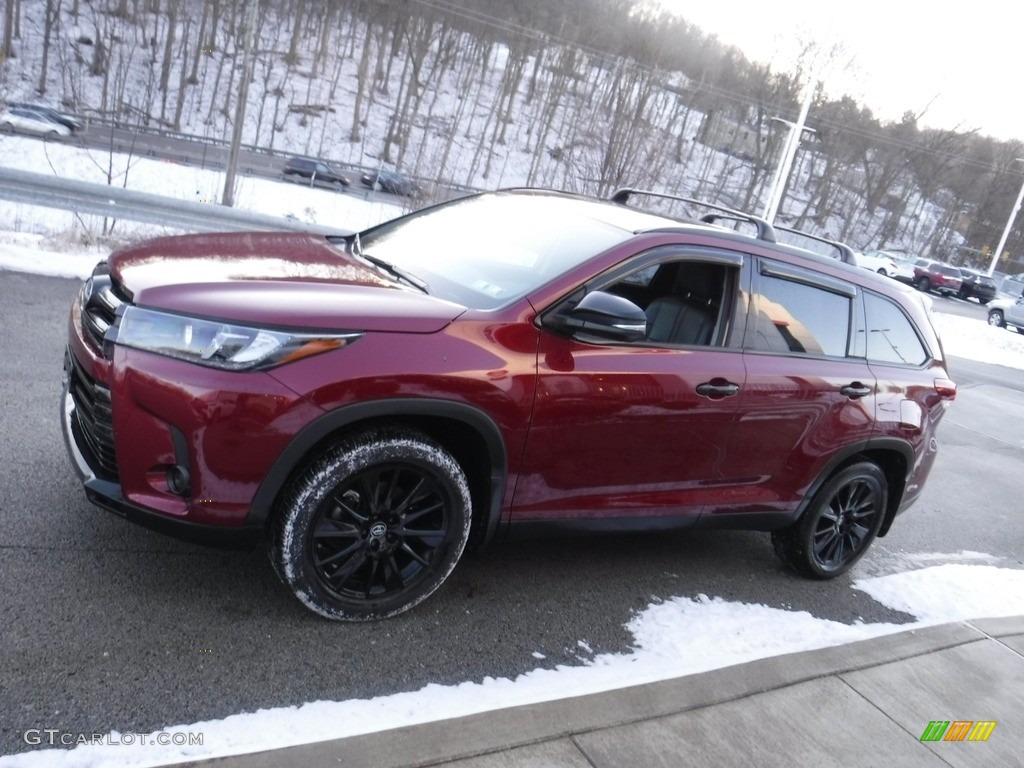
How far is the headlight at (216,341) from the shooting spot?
2.87 meters

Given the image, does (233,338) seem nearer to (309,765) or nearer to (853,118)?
(309,765)

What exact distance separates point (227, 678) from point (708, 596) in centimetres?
255

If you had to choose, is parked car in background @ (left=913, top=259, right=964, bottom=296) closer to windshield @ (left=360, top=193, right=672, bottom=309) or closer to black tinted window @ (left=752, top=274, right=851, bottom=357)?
black tinted window @ (left=752, top=274, right=851, bottom=357)

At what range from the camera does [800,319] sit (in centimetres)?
435

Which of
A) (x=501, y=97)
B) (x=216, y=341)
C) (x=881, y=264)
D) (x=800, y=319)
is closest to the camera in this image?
(x=216, y=341)

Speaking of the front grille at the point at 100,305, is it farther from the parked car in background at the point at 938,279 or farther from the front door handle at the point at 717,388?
the parked car in background at the point at 938,279

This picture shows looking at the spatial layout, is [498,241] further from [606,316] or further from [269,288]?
Result: [269,288]

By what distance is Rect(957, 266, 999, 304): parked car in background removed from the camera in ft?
149

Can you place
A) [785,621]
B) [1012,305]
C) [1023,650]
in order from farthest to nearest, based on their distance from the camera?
[1012,305] → [1023,650] → [785,621]

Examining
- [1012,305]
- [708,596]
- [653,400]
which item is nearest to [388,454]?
[653,400]

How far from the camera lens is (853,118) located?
60531mm

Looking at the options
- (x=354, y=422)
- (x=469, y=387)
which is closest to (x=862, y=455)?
(x=469, y=387)

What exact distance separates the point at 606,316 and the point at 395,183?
1114 inches

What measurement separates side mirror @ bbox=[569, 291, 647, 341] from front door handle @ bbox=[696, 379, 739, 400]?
60cm
